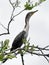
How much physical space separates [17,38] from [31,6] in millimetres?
710

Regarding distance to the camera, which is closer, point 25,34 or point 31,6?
point 31,6

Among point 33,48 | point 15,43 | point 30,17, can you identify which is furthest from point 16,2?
point 33,48

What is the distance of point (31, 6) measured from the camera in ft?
11.1

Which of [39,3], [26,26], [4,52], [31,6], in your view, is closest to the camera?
[4,52]

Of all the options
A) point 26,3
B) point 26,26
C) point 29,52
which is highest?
point 26,3

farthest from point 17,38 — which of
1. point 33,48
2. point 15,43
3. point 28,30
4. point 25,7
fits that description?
point 33,48

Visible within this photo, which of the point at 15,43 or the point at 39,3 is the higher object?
the point at 39,3

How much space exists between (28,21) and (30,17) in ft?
0.28

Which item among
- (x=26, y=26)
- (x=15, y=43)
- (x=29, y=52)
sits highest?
(x=26, y=26)

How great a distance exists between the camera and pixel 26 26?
3939 mm

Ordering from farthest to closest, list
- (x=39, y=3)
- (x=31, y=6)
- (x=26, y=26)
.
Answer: (x=26, y=26) → (x=39, y=3) → (x=31, y=6)

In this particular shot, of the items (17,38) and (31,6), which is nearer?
(31,6)

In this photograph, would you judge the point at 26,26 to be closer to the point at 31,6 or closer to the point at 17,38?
the point at 17,38

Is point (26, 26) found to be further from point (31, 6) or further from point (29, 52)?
point (29, 52)
